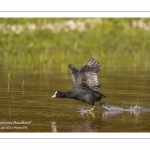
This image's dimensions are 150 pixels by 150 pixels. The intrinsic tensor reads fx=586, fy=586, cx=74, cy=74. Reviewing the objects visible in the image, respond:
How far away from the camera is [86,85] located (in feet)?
31.2

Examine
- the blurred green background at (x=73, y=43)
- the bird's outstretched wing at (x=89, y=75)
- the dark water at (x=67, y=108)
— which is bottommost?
the dark water at (x=67, y=108)

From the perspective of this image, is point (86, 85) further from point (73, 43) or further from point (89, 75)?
point (73, 43)

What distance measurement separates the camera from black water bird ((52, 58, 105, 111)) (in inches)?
364

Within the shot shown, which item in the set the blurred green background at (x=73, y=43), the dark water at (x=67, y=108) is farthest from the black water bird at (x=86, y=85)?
the blurred green background at (x=73, y=43)

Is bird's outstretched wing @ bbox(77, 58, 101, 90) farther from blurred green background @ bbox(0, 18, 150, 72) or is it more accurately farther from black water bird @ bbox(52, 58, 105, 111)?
blurred green background @ bbox(0, 18, 150, 72)

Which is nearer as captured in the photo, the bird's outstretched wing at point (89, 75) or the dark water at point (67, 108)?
the dark water at point (67, 108)

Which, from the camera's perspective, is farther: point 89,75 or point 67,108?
point 67,108

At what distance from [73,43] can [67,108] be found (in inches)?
327

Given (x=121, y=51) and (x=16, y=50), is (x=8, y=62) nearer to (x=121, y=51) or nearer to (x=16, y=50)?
(x=16, y=50)

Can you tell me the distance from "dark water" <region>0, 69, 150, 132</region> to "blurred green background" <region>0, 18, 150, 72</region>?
9.19 feet

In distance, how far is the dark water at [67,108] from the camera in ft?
27.1

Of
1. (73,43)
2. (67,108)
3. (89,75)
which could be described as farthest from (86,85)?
(73,43)

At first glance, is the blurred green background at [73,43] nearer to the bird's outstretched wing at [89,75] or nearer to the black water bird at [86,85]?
the black water bird at [86,85]

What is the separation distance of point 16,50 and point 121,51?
3135mm
